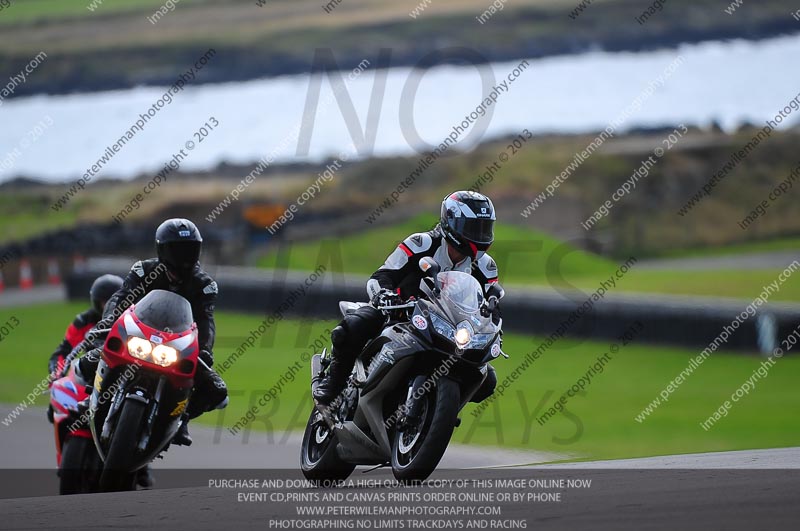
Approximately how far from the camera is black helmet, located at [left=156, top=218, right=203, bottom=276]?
874 centimetres

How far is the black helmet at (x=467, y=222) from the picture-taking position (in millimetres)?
8102

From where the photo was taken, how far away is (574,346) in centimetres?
1873

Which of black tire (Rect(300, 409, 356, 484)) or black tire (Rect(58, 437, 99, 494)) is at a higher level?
black tire (Rect(300, 409, 356, 484))

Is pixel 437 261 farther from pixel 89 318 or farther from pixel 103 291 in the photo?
pixel 89 318

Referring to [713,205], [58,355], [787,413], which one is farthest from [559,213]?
[58,355]

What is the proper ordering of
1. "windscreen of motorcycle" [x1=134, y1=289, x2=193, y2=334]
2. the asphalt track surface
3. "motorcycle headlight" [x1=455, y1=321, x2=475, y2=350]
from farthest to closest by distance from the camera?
"windscreen of motorcycle" [x1=134, y1=289, x2=193, y2=334] < "motorcycle headlight" [x1=455, y1=321, x2=475, y2=350] < the asphalt track surface

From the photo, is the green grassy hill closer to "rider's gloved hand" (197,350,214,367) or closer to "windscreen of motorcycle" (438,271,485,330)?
"rider's gloved hand" (197,350,214,367)

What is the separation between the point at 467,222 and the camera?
8094mm

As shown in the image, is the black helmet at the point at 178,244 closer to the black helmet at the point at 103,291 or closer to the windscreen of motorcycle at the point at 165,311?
the windscreen of motorcycle at the point at 165,311

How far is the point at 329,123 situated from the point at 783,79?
16445 mm

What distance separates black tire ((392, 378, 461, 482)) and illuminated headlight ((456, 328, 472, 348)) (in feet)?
0.71

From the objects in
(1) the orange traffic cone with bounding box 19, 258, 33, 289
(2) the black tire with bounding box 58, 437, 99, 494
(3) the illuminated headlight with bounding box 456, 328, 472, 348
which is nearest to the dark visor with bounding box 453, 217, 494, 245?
(3) the illuminated headlight with bounding box 456, 328, 472, 348

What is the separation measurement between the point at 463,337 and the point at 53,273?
25116mm

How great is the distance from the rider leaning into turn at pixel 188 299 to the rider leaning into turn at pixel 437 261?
1030 mm
